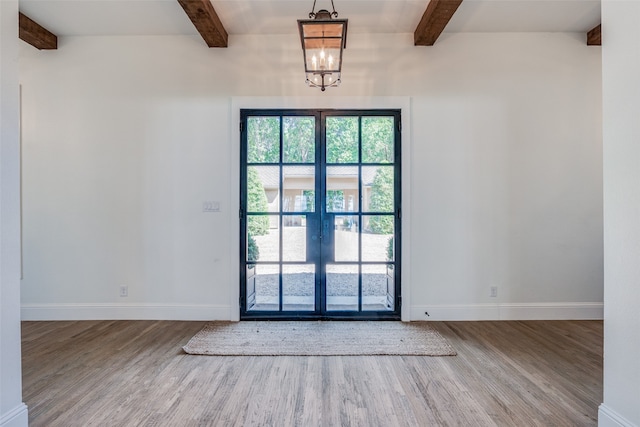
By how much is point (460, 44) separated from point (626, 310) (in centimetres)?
298

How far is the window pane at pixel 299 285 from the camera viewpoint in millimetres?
3572

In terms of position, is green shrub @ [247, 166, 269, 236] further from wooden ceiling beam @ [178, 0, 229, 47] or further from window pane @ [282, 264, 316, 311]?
wooden ceiling beam @ [178, 0, 229, 47]

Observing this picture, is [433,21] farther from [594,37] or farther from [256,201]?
[256,201]

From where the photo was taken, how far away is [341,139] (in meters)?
3.55

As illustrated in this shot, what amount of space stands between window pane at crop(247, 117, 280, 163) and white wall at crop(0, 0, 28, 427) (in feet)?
6.68

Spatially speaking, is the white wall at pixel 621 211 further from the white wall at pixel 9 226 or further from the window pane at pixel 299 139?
the white wall at pixel 9 226

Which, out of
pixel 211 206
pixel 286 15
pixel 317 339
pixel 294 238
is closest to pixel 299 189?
pixel 294 238

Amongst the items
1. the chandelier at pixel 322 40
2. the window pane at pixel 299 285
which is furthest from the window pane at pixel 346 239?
the chandelier at pixel 322 40

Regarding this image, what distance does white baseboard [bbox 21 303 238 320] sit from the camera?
3504mm

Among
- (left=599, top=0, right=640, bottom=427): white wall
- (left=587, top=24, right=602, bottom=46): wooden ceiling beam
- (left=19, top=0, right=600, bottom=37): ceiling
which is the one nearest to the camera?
(left=599, top=0, right=640, bottom=427): white wall

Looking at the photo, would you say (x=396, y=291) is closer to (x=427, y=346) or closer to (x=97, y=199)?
(x=427, y=346)

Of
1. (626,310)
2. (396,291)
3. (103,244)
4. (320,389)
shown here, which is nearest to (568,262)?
(396,291)

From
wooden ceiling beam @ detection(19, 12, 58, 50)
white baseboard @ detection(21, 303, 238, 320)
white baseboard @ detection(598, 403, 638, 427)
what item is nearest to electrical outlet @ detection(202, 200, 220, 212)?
white baseboard @ detection(21, 303, 238, 320)

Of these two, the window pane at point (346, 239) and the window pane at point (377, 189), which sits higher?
the window pane at point (377, 189)
